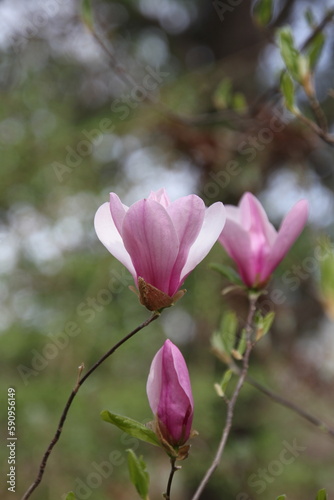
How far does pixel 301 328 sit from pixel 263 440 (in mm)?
567

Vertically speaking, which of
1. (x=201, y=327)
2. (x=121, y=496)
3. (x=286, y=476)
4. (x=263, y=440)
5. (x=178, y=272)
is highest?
(x=178, y=272)

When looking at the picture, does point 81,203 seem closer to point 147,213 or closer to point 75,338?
point 75,338

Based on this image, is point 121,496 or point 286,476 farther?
point 286,476

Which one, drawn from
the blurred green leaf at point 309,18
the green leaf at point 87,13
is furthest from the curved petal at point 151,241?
the green leaf at point 87,13

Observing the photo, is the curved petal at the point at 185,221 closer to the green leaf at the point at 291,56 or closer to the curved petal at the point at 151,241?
the curved petal at the point at 151,241

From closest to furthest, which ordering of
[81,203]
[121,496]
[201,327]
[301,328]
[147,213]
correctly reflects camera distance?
[147,213], [121,496], [201,327], [81,203], [301,328]

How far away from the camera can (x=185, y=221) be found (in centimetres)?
32

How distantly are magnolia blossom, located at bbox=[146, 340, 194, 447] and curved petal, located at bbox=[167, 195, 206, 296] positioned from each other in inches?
2.0

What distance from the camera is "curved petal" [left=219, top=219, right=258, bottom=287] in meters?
0.44

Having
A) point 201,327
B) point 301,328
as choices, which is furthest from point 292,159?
point 301,328

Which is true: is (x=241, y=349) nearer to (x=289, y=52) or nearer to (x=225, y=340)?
(x=225, y=340)

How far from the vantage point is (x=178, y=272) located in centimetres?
33

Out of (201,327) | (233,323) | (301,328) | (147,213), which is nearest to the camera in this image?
(147,213)

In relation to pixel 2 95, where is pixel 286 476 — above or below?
below
